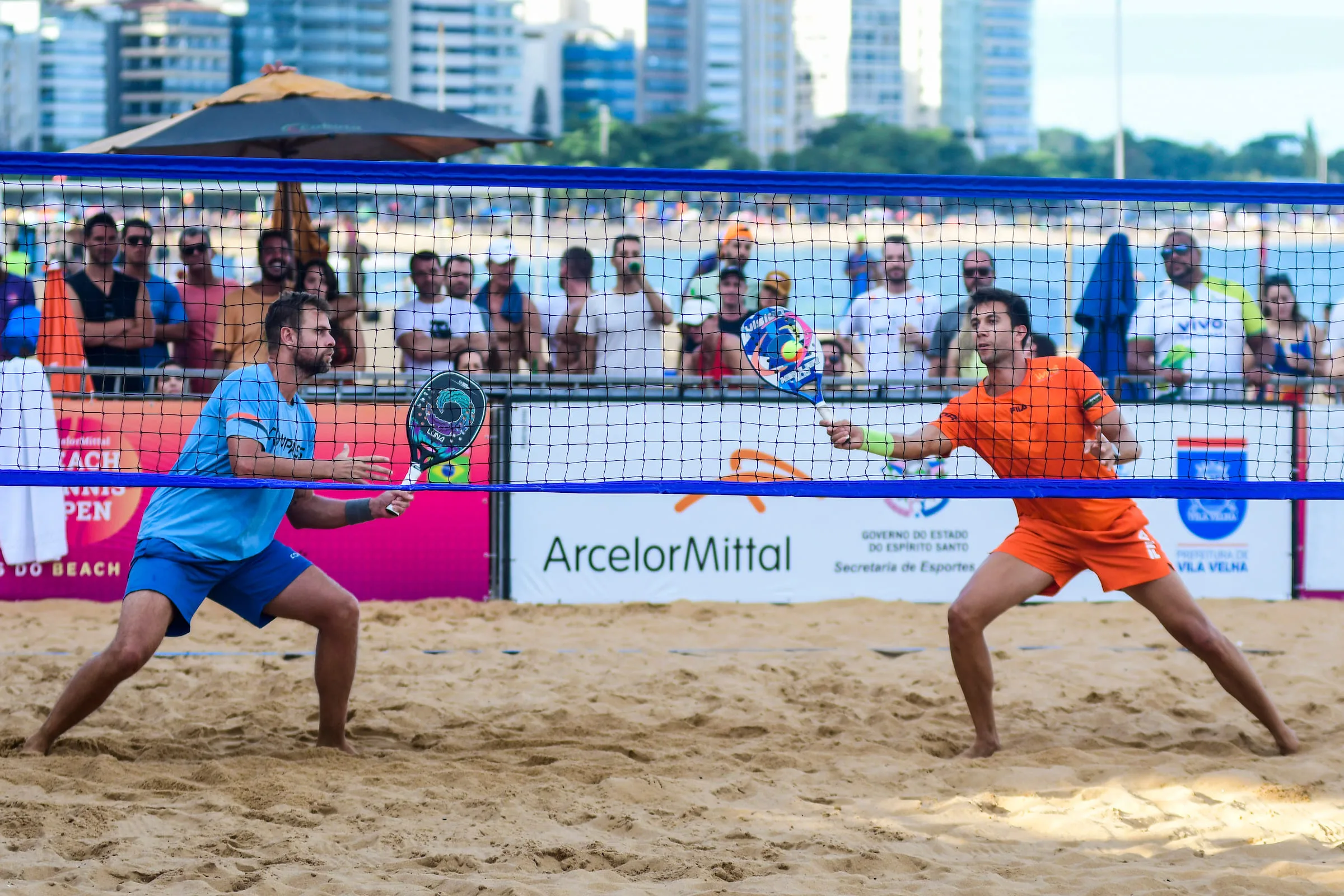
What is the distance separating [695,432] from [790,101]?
10036 centimetres

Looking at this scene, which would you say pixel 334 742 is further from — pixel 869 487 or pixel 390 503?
pixel 869 487

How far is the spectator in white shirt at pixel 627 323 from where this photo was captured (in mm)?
8047

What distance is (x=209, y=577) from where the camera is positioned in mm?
4633

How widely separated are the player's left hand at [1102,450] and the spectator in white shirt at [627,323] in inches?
135

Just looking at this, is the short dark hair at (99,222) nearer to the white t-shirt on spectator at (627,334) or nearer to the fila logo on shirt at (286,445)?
the white t-shirt on spectator at (627,334)

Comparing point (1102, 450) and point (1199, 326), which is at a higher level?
point (1199, 326)

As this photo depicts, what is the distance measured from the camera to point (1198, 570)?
8297mm

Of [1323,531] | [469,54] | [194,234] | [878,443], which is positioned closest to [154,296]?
[194,234]

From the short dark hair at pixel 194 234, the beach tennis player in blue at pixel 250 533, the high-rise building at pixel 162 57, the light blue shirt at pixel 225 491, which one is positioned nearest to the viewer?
the beach tennis player in blue at pixel 250 533

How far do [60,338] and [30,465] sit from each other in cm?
110

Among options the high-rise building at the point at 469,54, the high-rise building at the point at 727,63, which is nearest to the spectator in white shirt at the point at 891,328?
the high-rise building at the point at 469,54

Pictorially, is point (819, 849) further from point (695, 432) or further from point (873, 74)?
point (873, 74)

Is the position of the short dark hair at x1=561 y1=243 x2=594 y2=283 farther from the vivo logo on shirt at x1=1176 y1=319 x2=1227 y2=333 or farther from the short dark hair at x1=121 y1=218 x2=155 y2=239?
the vivo logo on shirt at x1=1176 y1=319 x2=1227 y2=333

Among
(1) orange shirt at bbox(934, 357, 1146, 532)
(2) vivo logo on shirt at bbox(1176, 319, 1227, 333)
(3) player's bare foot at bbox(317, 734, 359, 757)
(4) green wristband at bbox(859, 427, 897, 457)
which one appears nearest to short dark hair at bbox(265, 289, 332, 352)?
(3) player's bare foot at bbox(317, 734, 359, 757)
